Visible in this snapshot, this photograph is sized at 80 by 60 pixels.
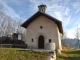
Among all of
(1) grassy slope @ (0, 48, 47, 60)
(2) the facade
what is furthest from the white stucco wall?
(1) grassy slope @ (0, 48, 47, 60)

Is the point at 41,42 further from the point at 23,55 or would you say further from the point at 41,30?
the point at 23,55

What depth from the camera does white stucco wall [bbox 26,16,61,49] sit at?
2028 cm

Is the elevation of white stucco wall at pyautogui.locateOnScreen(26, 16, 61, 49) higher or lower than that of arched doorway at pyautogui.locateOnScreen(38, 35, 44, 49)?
higher

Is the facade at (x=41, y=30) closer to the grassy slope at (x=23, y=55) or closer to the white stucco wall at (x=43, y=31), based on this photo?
the white stucco wall at (x=43, y=31)

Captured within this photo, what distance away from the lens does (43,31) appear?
20797mm

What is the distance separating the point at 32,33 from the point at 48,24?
2.95 metres

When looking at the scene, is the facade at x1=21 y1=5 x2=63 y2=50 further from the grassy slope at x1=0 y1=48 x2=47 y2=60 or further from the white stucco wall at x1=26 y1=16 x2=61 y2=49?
the grassy slope at x1=0 y1=48 x2=47 y2=60

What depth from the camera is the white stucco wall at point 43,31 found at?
66.5ft

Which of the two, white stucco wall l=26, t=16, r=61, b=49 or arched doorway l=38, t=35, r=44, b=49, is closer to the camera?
white stucco wall l=26, t=16, r=61, b=49

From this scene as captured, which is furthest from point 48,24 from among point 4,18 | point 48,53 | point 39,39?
point 4,18

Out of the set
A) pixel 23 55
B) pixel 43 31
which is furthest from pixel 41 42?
pixel 23 55

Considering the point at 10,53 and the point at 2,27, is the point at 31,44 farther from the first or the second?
the point at 2,27

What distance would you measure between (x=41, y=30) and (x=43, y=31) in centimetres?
37

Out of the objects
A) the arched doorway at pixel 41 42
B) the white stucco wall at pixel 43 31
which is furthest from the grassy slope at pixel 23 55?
the arched doorway at pixel 41 42
